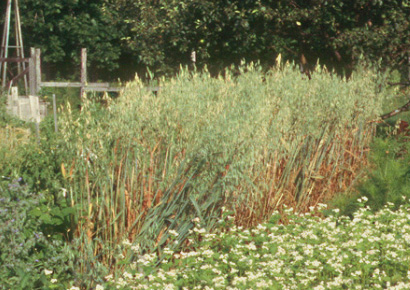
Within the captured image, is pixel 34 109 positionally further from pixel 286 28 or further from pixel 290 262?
pixel 290 262

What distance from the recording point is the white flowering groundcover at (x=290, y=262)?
4.17 m

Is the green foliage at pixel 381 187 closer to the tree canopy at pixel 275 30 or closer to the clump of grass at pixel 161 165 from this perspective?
the clump of grass at pixel 161 165

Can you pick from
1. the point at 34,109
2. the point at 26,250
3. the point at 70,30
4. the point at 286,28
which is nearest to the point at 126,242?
the point at 26,250

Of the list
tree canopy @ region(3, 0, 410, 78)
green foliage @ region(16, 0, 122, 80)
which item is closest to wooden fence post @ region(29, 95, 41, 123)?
tree canopy @ region(3, 0, 410, 78)

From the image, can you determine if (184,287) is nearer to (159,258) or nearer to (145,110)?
(159,258)

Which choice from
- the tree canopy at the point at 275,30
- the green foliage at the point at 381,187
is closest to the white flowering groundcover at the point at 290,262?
the green foliage at the point at 381,187

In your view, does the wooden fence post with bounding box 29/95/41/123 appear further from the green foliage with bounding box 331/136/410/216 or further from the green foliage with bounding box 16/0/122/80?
the green foliage with bounding box 16/0/122/80

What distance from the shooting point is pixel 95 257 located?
4719 millimetres

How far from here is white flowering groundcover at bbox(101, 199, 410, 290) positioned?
164 inches

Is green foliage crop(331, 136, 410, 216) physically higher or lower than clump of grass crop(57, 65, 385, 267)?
lower

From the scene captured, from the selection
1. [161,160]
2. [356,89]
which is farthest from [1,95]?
[161,160]

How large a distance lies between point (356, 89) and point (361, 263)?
13.2 ft

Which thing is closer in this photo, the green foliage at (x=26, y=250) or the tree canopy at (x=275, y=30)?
the green foliage at (x=26, y=250)

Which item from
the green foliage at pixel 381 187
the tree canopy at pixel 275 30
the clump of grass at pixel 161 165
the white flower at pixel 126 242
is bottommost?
the green foliage at pixel 381 187
